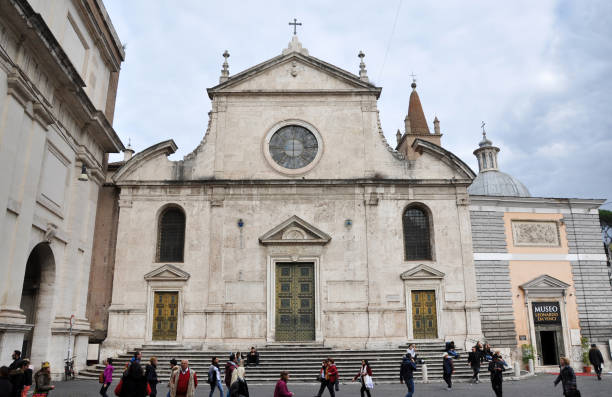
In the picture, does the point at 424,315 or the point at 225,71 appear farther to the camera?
the point at 225,71

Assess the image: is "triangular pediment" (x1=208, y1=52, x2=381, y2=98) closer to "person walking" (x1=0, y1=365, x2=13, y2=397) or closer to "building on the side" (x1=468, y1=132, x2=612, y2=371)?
"building on the side" (x1=468, y1=132, x2=612, y2=371)

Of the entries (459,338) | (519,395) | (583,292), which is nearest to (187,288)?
(459,338)

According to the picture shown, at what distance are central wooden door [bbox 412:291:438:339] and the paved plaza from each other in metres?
3.35

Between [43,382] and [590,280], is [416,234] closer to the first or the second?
[590,280]

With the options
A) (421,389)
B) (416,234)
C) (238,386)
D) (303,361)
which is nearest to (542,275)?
(416,234)

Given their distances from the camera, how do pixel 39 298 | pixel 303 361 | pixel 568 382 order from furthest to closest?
pixel 303 361
pixel 39 298
pixel 568 382

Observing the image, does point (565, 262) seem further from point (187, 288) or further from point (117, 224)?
point (117, 224)

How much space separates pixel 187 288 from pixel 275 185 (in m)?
5.61

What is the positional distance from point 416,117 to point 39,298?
29007 mm

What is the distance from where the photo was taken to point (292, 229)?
21453mm

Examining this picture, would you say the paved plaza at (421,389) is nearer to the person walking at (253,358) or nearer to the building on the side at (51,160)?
the person walking at (253,358)

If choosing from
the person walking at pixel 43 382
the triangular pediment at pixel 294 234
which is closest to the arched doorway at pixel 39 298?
the person walking at pixel 43 382

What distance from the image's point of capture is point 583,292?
24.2m

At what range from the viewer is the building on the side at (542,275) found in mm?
23578
